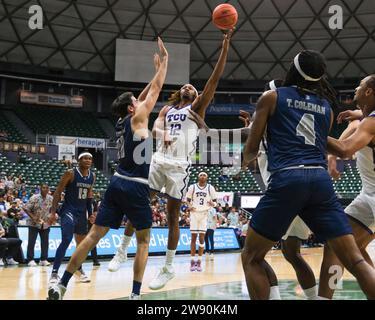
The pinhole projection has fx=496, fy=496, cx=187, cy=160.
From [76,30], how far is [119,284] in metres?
27.1

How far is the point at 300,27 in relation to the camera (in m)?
33.4

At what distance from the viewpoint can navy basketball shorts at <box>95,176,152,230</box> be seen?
5.48 m

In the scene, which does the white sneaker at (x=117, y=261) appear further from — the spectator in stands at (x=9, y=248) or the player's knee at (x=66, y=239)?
the spectator in stands at (x=9, y=248)

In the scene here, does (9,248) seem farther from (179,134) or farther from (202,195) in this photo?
(179,134)

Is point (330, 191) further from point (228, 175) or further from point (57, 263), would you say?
point (228, 175)

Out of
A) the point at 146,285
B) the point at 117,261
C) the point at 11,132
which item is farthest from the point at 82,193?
the point at 11,132

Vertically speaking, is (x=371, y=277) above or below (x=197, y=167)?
below

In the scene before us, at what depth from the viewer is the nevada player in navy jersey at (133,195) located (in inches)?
215

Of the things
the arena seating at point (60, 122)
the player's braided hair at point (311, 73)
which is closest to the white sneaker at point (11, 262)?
the player's braided hair at point (311, 73)

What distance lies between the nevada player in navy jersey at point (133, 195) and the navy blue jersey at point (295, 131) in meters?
2.04

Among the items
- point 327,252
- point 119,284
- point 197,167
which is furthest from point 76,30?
point 327,252

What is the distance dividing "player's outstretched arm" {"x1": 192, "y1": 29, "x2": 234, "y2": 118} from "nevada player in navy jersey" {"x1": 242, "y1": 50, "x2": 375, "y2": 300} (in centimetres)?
159

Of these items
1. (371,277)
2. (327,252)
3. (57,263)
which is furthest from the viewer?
(57,263)

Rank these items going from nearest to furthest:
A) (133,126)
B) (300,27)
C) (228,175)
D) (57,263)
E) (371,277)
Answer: (371,277) → (133,126) → (57,263) → (228,175) → (300,27)
